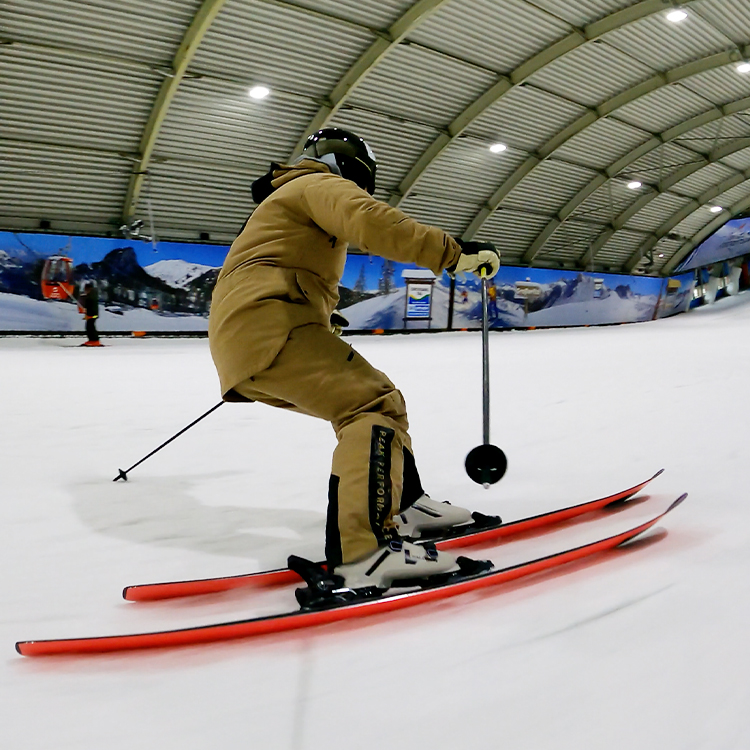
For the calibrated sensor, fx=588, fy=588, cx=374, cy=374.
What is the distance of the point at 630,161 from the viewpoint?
2066 cm

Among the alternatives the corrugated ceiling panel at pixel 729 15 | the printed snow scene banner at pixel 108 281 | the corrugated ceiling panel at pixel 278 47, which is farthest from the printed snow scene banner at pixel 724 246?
the printed snow scene banner at pixel 108 281

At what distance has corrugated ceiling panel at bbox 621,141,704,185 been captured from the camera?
2122 cm

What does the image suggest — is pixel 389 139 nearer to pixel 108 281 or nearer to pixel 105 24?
pixel 105 24

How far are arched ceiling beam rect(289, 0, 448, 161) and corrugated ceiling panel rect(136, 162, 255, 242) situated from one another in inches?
88.5

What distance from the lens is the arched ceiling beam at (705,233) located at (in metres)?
27.9

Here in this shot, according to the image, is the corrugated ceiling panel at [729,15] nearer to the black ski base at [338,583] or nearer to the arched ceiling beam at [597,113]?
the arched ceiling beam at [597,113]

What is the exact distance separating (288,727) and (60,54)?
13479mm

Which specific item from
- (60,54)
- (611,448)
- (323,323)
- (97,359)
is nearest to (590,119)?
(60,54)

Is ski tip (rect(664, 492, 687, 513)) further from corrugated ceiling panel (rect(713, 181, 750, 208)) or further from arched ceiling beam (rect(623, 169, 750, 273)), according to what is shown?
corrugated ceiling panel (rect(713, 181, 750, 208))

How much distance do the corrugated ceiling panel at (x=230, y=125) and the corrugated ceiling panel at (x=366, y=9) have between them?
→ 2.37 m

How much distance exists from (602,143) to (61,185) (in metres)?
16.4

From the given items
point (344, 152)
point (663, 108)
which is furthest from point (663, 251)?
point (344, 152)

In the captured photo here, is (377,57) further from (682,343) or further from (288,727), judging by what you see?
(288,727)

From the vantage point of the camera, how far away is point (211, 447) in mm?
3701
